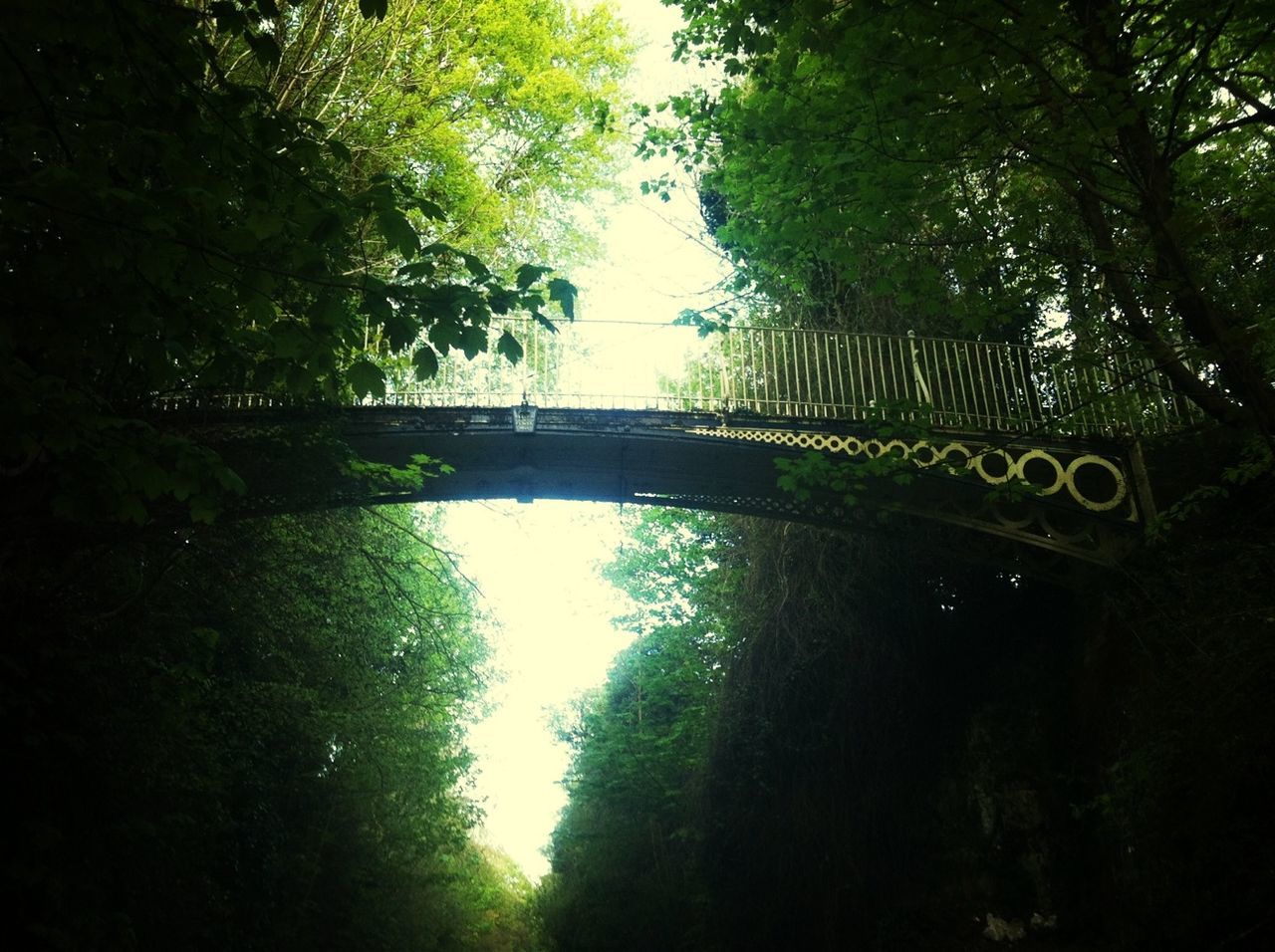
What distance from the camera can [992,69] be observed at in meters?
5.73

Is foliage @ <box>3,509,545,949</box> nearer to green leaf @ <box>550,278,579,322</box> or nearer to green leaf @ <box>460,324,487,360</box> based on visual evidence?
green leaf @ <box>460,324,487,360</box>

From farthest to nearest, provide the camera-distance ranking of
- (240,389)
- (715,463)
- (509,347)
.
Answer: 1. (715,463)
2. (240,389)
3. (509,347)

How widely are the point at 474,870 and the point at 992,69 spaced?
22141 mm

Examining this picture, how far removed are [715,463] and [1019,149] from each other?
4362 millimetres

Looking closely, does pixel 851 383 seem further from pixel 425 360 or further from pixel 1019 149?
pixel 425 360

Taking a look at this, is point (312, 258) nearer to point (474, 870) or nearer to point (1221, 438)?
point (1221, 438)

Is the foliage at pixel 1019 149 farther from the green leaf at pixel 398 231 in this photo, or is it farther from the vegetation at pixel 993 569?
the green leaf at pixel 398 231

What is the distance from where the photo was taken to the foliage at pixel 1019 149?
5.11 m

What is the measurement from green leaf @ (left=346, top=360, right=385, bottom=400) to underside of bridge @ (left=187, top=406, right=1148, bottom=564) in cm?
482

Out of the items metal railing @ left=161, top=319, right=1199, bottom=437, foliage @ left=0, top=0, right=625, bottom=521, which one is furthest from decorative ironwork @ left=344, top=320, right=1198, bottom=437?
foliage @ left=0, top=0, right=625, bottom=521

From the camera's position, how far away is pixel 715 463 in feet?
32.0

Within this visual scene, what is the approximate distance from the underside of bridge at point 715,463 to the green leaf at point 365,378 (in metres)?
4.82

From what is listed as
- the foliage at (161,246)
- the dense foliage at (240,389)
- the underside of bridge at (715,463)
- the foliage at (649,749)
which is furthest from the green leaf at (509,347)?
the foliage at (649,749)

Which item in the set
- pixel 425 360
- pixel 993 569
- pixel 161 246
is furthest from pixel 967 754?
pixel 161 246
